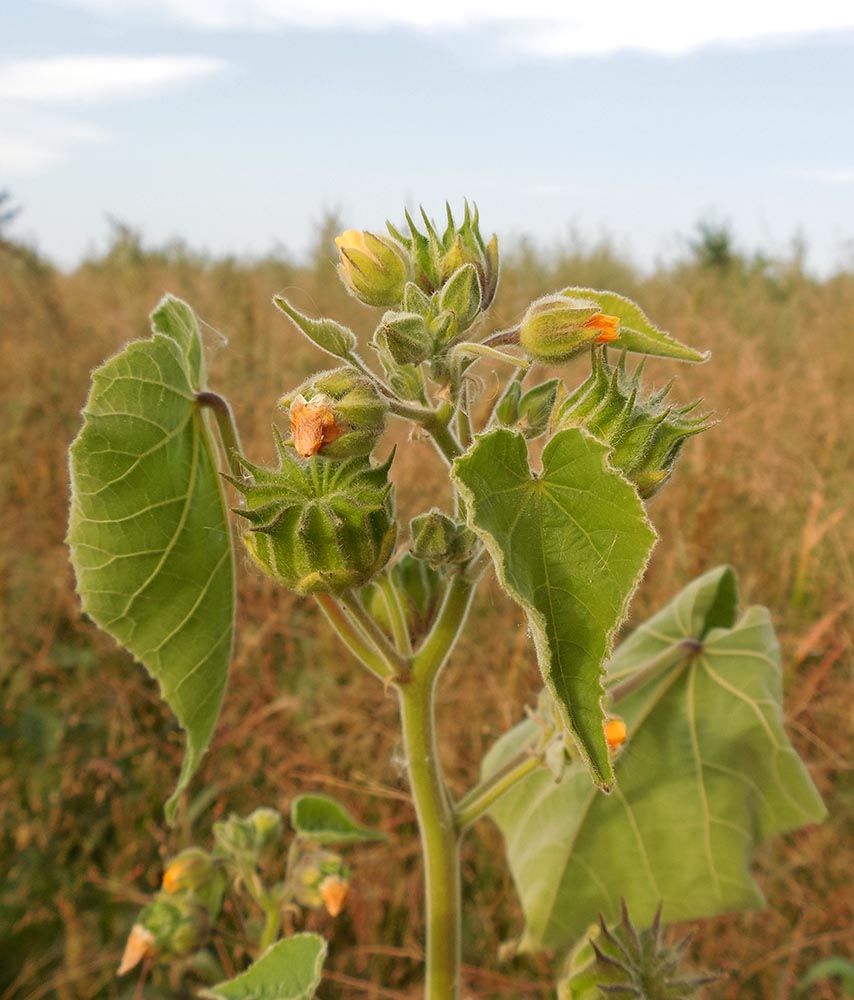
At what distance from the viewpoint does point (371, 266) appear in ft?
4.36

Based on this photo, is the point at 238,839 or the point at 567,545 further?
the point at 238,839

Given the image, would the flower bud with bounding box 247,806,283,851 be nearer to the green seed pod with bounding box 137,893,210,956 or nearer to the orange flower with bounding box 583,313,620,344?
the green seed pod with bounding box 137,893,210,956

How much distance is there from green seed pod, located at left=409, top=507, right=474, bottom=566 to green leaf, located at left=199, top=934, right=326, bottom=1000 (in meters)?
0.59

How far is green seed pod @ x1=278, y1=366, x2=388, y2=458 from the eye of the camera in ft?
3.83

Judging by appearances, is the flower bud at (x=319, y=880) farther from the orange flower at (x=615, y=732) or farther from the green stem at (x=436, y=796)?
the orange flower at (x=615, y=732)

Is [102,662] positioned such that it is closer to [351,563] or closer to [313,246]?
[351,563]

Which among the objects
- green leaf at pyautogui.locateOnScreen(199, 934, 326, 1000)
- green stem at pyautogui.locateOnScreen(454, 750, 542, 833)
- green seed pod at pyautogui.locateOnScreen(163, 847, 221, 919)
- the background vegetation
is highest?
green stem at pyautogui.locateOnScreen(454, 750, 542, 833)

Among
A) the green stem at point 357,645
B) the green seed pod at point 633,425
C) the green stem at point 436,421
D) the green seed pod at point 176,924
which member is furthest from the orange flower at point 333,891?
the green seed pod at point 633,425

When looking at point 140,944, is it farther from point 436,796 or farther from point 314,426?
point 314,426

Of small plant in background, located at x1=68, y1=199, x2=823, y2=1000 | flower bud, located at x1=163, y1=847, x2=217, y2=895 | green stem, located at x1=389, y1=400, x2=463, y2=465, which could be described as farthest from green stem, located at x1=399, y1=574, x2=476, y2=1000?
flower bud, located at x1=163, y1=847, x2=217, y2=895

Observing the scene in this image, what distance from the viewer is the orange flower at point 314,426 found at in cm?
116

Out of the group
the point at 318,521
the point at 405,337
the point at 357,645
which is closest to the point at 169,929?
the point at 357,645

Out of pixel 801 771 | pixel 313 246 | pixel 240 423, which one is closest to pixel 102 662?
pixel 240 423

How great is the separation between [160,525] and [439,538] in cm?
50
